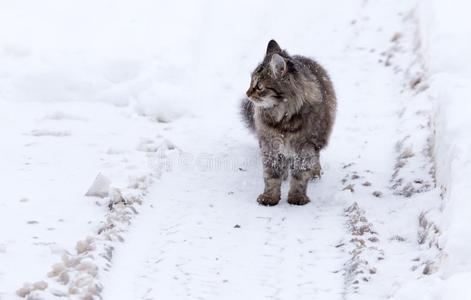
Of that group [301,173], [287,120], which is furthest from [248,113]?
[301,173]

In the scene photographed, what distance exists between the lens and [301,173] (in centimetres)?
775

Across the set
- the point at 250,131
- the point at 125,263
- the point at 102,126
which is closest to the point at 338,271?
the point at 125,263

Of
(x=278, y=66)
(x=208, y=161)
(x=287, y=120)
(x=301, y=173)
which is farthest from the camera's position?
(x=208, y=161)

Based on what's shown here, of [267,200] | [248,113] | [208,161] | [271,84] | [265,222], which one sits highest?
[271,84]

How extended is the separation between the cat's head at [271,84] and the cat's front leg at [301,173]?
2.00 feet

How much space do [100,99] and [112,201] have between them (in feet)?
11.1

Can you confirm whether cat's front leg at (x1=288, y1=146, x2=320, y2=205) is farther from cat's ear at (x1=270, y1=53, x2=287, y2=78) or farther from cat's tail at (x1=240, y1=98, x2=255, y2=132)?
cat's tail at (x1=240, y1=98, x2=255, y2=132)


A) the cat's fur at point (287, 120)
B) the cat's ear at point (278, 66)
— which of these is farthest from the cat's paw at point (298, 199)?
the cat's ear at point (278, 66)

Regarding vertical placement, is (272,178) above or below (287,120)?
below

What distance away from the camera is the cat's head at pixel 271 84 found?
7516 mm

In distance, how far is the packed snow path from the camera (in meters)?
6.02

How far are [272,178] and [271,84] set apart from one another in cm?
97

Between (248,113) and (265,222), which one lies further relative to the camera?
(248,113)

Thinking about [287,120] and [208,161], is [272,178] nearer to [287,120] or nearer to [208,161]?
[287,120]
